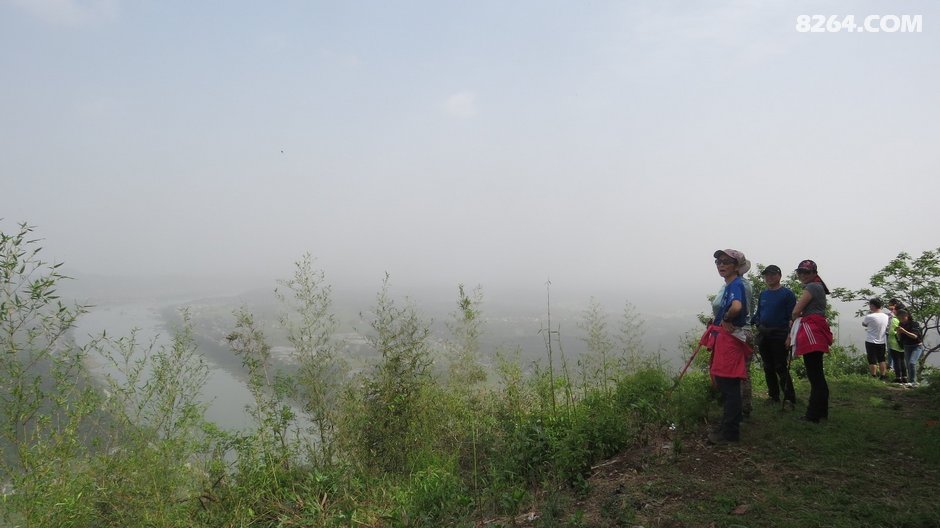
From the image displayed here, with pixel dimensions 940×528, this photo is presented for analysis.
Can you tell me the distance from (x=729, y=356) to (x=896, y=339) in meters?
6.78

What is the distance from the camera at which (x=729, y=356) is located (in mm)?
4672

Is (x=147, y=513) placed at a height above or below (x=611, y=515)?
below

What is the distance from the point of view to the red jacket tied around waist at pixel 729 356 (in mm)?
A: 4609

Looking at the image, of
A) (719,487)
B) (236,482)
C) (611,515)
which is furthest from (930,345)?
(236,482)

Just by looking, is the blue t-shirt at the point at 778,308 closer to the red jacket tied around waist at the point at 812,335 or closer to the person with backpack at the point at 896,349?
the red jacket tied around waist at the point at 812,335

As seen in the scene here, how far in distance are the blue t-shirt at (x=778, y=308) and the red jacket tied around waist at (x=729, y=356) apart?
1.21m

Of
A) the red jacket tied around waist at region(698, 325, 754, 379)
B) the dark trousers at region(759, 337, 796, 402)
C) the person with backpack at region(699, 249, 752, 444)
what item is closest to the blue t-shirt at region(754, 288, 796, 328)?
the dark trousers at region(759, 337, 796, 402)

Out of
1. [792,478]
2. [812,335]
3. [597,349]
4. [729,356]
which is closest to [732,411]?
[729,356]

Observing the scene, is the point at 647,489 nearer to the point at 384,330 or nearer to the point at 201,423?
the point at 384,330

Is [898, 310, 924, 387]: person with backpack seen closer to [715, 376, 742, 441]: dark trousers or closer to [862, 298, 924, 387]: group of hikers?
[862, 298, 924, 387]: group of hikers

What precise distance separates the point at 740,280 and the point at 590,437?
2399 mm

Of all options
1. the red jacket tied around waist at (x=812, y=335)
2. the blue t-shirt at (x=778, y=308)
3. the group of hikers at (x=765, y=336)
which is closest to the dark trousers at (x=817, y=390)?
the group of hikers at (x=765, y=336)

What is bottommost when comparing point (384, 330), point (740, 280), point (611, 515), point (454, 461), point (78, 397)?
point (454, 461)

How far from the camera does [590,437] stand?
484 centimetres
